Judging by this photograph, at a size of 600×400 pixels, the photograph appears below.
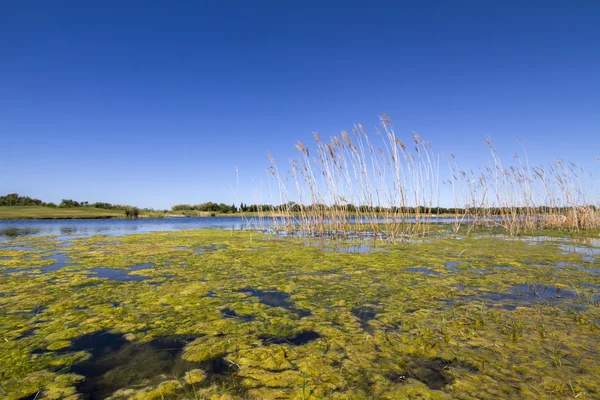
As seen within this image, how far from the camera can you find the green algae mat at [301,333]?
1.67 metres

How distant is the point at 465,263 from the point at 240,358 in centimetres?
452

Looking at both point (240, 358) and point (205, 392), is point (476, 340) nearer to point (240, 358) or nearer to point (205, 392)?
point (240, 358)

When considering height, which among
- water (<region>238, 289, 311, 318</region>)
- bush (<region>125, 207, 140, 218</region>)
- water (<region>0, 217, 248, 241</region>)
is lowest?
water (<region>238, 289, 311, 318</region>)

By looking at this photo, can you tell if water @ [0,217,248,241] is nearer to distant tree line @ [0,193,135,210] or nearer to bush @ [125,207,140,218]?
bush @ [125,207,140,218]

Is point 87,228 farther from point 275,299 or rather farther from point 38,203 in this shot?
point 38,203

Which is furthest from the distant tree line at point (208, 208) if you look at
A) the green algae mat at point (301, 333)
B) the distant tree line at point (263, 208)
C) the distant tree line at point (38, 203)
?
the green algae mat at point (301, 333)

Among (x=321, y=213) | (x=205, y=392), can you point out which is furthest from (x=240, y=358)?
(x=321, y=213)

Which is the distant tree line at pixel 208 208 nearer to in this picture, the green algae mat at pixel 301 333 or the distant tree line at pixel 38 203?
the distant tree line at pixel 38 203

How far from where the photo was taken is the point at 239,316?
2.76 metres

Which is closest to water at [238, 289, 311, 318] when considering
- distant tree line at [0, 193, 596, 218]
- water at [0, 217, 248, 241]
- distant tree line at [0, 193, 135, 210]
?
distant tree line at [0, 193, 596, 218]

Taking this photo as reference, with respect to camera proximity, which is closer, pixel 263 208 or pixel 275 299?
pixel 275 299

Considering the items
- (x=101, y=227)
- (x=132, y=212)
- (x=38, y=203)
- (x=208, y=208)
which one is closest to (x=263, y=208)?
(x=101, y=227)

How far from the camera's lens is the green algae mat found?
1675 mm

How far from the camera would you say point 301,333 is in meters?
2.40
